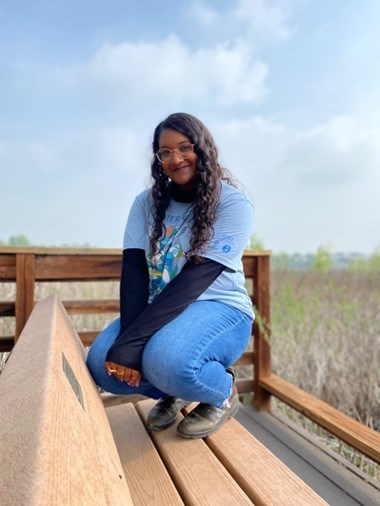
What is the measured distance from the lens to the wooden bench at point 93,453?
0.41m

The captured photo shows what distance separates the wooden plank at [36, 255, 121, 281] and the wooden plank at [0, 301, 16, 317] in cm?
17

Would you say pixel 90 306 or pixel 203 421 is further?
pixel 90 306

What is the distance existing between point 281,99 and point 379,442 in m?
7.23

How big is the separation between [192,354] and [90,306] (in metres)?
0.98

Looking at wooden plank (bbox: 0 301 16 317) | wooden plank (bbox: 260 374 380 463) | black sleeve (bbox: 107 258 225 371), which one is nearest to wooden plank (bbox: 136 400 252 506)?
black sleeve (bbox: 107 258 225 371)

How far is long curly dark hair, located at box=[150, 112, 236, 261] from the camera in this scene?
1.32 meters

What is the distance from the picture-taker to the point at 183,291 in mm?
1231

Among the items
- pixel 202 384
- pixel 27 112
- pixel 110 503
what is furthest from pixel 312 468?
Result: pixel 27 112

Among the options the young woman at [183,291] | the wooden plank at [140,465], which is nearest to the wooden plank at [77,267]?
the young woman at [183,291]

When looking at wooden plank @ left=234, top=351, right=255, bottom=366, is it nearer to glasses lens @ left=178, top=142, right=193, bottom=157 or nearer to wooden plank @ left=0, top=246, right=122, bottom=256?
wooden plank @ left=0, top=246, right=122, bottom=256

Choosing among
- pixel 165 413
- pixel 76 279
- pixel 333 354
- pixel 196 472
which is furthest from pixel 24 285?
pixel 333 354

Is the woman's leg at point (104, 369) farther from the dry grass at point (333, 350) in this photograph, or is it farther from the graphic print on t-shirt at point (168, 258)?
the dry grass at point (333, 350)

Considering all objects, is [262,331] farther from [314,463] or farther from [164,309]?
[164,309]

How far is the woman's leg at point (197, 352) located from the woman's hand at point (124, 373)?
3cm
